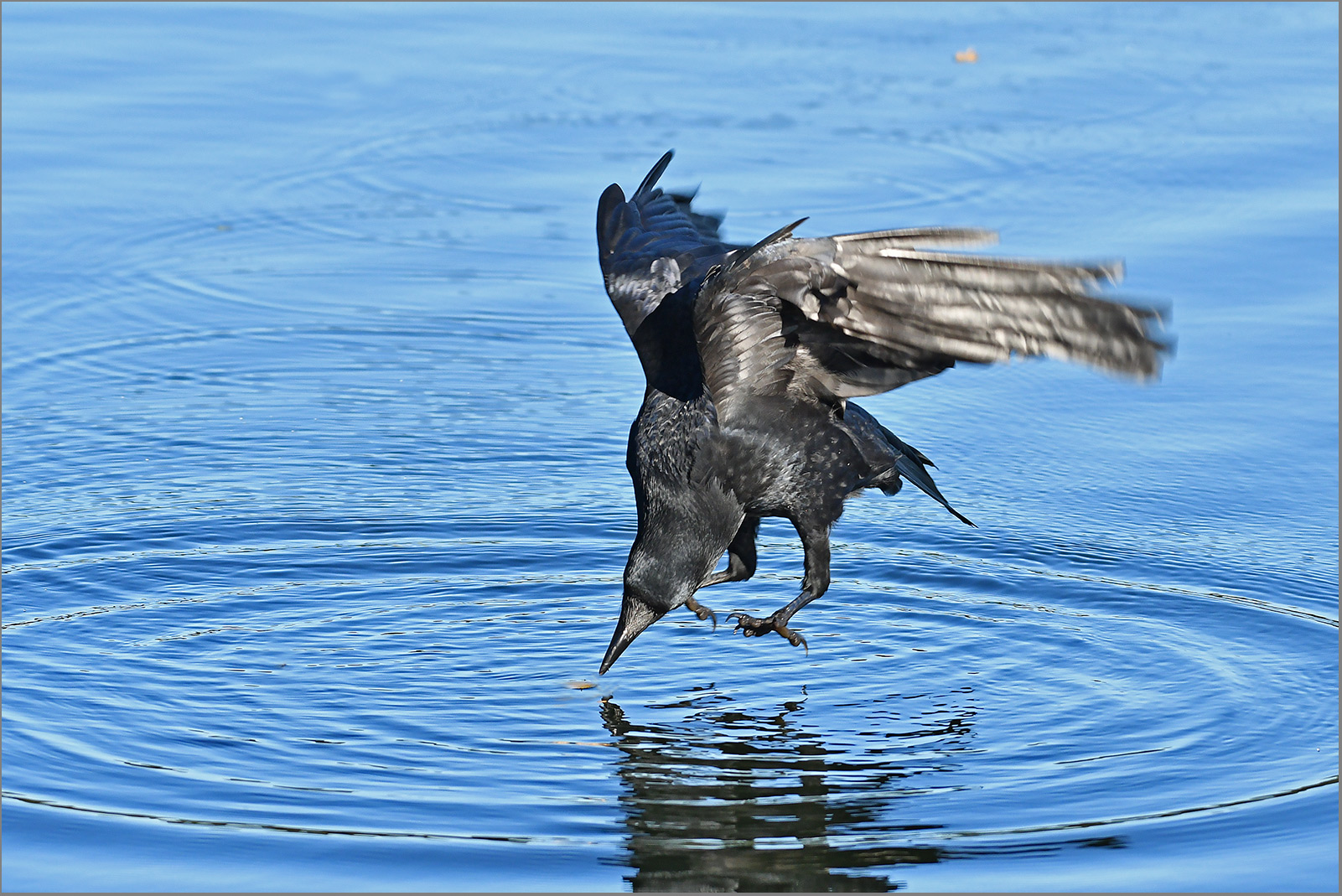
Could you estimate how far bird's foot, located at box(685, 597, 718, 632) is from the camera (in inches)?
241

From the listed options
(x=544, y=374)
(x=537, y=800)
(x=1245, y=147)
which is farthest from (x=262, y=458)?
(x=1245, y=147)

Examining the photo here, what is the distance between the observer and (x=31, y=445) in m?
7.77

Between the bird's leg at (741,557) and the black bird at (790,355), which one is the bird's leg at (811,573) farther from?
the bird's leg at (741,557)

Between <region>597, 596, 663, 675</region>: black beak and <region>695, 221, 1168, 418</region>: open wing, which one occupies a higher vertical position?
<region>695, 221, 1168, 418</region>: open wing

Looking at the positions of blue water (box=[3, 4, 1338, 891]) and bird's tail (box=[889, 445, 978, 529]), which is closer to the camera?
blue water (box=[3, 4, 1338, 891])

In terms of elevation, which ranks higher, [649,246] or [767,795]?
[649,246]

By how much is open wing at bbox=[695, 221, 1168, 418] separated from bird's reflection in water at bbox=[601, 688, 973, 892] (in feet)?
3.34

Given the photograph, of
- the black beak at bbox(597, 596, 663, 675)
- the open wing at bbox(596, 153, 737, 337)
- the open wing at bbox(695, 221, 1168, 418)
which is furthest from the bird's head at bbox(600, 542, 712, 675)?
the open wing at bbox(596, 153, 737, 337)

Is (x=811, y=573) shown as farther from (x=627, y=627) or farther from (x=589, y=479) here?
(x=589, y=479)

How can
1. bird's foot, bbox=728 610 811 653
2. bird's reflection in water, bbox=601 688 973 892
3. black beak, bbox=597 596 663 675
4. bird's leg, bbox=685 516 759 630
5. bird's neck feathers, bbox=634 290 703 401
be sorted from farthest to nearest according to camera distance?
bird's leg, bbox=685 516 759 630, bird's neck feathers, bbox=634 290 703 401, bird's foot, bbox=728 610 811 653, black beak, bbox=597 596 663 675, bird's reflection in water, bbox=601 688 973 892

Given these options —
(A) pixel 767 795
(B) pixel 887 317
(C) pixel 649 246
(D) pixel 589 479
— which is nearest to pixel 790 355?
(B) pixel 887 317

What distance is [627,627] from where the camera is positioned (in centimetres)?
589

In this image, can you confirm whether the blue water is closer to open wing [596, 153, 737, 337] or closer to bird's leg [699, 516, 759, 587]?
bird's leg [699, 516, 759, 587]

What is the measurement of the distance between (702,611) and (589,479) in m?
1.46
